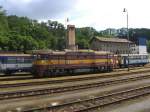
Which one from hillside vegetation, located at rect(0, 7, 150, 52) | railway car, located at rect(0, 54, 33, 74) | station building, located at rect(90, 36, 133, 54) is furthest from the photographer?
station building, located at rect(90, 36, 133, 54)

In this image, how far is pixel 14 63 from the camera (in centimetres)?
4681

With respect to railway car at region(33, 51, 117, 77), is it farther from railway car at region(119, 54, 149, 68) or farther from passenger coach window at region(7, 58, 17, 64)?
railway car at region(119, 54, 149, 68)

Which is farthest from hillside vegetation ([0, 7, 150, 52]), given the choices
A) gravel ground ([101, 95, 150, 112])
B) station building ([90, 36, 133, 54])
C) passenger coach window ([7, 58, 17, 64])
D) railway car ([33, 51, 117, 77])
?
gravel ground ([101, 95, 150, 112])

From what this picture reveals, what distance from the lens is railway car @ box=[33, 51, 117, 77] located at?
4297 cm

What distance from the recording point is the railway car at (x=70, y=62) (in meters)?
43.0

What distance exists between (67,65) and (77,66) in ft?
7.30

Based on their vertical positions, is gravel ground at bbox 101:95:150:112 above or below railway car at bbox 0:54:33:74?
below

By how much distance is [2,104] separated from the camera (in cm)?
2052

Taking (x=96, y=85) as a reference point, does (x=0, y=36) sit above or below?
above

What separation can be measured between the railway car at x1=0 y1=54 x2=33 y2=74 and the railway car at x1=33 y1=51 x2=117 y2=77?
453 centimetres

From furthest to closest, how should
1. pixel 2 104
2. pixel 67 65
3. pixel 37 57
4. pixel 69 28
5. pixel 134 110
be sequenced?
pixel 69 28 < pixel 67 65 < pixel 37 57 < pixel 2 104 < pixel 134 110

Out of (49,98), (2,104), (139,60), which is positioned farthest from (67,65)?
(139,60)

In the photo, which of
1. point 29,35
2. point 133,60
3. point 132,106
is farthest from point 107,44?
point 132,106

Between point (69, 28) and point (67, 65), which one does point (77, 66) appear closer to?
point (67, 65)
